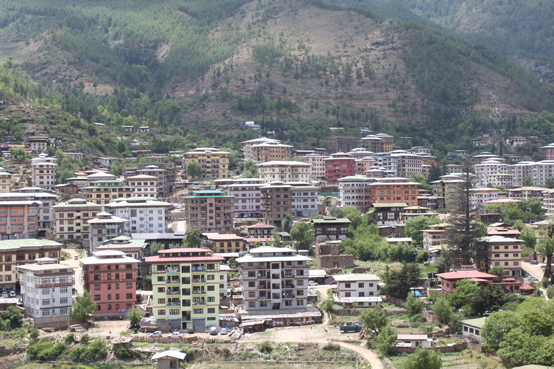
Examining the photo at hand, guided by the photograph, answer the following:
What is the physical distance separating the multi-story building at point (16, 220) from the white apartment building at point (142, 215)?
31.3ft

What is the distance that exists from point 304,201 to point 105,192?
27.1 metres

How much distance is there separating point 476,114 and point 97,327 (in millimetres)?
130523

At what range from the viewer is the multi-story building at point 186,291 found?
186ft

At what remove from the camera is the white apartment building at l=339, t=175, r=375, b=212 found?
9881 centimetres

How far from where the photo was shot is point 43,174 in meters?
97.9

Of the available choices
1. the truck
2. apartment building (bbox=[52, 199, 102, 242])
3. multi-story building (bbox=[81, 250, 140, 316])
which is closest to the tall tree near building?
the truck

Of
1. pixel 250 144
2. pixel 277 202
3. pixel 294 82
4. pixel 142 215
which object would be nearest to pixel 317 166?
pixel 250 144

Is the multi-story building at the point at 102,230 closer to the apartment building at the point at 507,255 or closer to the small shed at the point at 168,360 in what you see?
the small shed at the point at 168,360

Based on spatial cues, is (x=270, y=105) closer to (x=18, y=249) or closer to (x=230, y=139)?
(x=230, y=139)

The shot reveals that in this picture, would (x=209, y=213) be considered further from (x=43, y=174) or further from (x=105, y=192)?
(x=43, y=174)

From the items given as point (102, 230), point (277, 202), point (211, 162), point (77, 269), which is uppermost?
point (211, 162)

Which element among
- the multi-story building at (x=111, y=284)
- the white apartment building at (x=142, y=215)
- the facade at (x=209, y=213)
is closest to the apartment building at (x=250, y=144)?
the facade at (x=209, y=213)

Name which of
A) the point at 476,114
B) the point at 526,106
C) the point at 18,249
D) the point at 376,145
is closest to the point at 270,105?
the point at 376,145

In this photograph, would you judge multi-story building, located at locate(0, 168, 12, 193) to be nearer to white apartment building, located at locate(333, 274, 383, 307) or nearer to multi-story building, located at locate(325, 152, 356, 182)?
white apartment building, located at locate(333, 274, 383, 307)
